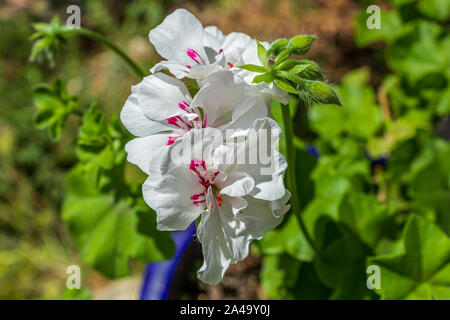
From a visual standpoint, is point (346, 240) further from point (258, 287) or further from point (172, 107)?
point (172, 107)

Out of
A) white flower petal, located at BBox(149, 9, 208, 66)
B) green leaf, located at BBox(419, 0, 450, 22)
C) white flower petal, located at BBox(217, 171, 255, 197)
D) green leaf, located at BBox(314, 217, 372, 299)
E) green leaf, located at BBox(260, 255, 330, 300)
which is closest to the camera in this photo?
white flower petal, located at BBox(217, 171, 255, 197)

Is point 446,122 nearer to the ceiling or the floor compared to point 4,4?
nearer to the floor

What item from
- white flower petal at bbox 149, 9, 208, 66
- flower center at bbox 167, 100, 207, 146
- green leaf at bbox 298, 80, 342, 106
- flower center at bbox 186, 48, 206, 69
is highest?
white flower petal at bbox 149, 9, 208, 66

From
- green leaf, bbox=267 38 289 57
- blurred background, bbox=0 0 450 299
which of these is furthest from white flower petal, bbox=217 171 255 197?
blurred background, bbox=0 0 450 299

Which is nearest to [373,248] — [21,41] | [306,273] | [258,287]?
[306,273]

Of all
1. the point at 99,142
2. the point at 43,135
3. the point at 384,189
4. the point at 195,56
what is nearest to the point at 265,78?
the point at 195,56

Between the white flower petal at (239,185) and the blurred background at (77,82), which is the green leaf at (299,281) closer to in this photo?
the blurred background at (77,82)

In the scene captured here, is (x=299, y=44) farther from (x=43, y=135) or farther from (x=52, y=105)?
(x=43, y=135)

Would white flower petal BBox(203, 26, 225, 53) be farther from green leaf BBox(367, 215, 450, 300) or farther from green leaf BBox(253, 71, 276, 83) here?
green leaf BBox(367, 215, 450, 300)
